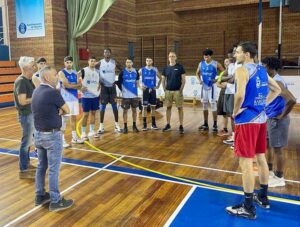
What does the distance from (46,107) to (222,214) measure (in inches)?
80.0

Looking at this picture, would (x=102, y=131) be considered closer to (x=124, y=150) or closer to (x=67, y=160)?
(x=124, y=150)

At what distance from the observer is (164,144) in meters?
5.65

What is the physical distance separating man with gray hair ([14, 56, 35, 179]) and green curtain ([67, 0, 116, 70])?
6.54m

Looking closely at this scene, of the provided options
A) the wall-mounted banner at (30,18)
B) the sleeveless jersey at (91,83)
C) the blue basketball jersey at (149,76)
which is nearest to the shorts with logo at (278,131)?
the sleeveless jersey at (91,83)

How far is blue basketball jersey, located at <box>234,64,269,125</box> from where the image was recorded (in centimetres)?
279

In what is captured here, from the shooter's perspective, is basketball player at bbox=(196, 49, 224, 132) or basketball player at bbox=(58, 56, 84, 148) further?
basketball player at bbox=(196, 49, 224, 132)

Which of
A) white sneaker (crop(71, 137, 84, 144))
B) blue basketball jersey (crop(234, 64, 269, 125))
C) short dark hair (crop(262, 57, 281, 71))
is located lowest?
white sneaker (crop(71, 137, 84, 144))

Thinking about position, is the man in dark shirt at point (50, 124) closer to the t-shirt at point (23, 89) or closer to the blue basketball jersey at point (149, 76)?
the t-shirt at point (23, 89)

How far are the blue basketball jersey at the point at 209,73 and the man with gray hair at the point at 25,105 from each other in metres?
3.81

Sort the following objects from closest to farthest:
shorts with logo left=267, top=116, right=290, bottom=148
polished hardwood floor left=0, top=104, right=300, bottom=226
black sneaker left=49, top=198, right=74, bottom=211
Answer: polished hardwood floor left=0, top=104, right=300, bottom=226 < black sneaker left=49, top=198, right=74, bottom=211 < shorts with logo left=267, top=116, right=290, bottom=148

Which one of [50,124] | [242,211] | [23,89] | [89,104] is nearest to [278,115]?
[242,211]

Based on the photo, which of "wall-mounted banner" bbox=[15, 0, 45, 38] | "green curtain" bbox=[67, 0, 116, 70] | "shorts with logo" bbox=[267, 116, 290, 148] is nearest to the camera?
"shorts with logo" bbox=[267, 116, 290, 148]

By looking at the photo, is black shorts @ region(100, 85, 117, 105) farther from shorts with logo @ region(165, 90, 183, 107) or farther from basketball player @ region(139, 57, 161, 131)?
shorts with logo @ region(165, 90, 183, 107)

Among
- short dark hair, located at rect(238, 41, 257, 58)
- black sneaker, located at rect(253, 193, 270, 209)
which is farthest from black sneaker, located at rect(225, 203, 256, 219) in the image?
short dark hair, located at rect(238, 41, 257, 58)
